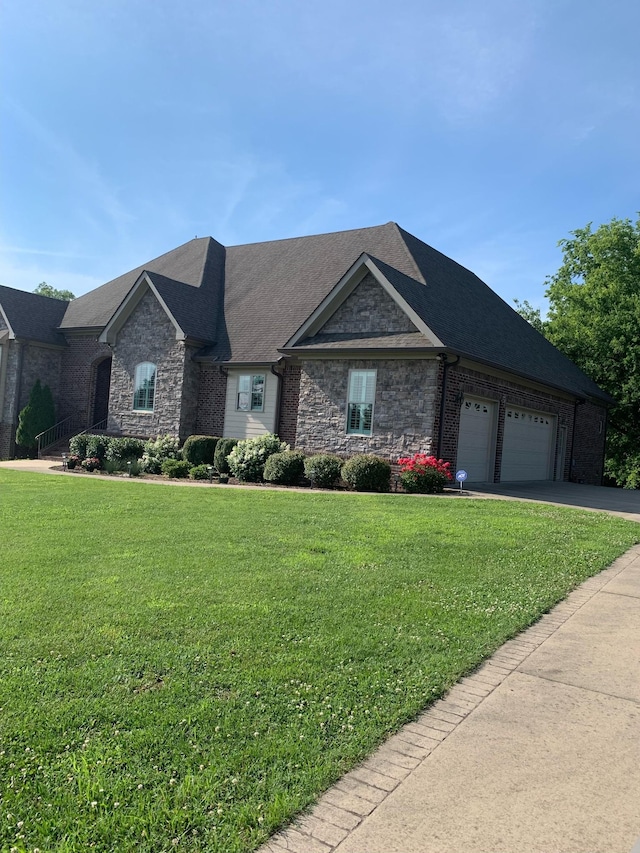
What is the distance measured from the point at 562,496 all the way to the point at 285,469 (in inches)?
290

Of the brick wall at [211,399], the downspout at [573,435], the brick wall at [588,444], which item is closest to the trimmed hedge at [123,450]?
the brick wall at [211,399]

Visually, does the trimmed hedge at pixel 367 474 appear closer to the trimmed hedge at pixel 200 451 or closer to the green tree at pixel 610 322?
the trimmed hedge at pixel 200 451

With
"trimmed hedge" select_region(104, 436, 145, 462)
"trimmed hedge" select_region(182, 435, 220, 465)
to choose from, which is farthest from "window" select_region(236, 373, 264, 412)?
"trimmed hedge" select_region(104, 436, 145, 462)

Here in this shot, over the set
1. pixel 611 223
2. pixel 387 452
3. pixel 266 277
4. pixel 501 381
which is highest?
pixel 611 223

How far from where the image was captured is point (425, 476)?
1553 cm

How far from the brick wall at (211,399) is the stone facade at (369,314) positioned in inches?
191

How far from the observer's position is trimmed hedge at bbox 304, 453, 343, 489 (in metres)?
16.7

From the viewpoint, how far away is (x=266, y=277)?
81.3 ft

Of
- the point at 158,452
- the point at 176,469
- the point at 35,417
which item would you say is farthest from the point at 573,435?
the point at 35,417

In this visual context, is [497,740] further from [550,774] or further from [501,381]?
[501,381]

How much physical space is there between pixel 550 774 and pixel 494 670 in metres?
1.38

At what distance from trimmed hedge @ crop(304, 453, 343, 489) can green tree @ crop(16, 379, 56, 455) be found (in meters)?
13.1

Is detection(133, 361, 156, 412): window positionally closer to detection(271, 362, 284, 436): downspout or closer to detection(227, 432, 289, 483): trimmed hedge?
detection(271, 362, 284, 436): downspout

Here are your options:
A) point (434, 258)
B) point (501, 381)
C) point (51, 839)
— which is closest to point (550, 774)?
point (51, 839)
